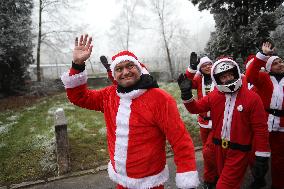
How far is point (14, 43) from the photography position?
1753 centimetres

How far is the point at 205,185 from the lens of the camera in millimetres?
5328

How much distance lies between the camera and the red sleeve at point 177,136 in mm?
2832

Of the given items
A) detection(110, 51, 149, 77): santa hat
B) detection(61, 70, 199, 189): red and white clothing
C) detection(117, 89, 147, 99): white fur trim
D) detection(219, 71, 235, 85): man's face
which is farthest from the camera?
detection(219, 71, 235, 85): man's face

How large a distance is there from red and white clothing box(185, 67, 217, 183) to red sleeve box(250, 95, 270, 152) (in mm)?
854

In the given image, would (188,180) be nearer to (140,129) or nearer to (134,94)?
(140,129)

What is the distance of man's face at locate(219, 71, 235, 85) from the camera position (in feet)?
13.6

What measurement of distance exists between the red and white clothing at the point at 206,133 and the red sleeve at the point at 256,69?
2.31 feet

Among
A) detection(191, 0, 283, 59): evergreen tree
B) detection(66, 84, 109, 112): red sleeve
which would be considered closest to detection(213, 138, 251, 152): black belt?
detection(66, 84, 109, 112): red sleeve

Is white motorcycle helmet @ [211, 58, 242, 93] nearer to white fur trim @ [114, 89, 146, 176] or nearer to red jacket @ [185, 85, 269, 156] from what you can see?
red jacket @ [185, 85, 269, 156]

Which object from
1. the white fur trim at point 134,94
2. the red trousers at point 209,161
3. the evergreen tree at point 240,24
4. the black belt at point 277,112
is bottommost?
the red trousers at point 209,161

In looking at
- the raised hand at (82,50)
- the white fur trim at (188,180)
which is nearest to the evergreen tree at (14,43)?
the raised hand at (82,50)

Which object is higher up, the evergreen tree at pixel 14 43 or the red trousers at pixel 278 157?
the evergreen tree at pixel 14 43

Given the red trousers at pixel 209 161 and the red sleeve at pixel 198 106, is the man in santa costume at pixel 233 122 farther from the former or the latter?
the red trousers at pixel 209 161

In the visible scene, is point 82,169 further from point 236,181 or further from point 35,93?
point 35,93
